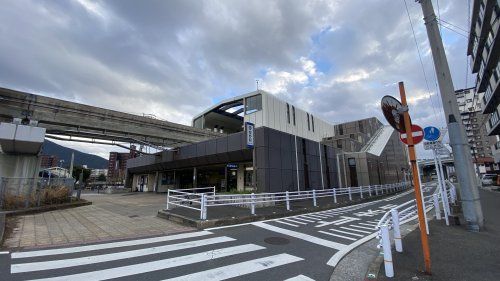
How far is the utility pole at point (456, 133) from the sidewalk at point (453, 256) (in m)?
0.65

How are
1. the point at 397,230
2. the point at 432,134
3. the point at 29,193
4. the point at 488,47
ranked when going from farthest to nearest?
→ the point at 488,47 → the point at 29,193 → the point at 432,134 → the point at 397,230

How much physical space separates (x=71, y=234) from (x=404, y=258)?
364 inches

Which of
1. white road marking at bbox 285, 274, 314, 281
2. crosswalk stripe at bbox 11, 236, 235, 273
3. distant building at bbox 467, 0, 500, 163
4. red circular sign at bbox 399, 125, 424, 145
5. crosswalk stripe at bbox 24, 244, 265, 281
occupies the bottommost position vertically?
white road marking at bbox 285, 274, 314, 281

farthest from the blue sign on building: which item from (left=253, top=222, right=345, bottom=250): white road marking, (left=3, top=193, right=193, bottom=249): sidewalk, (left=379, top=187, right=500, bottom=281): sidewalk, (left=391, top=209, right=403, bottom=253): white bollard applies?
(left=3, top=193, right=193, bottom=249): sidewalk

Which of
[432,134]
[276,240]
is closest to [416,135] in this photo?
[432,134]

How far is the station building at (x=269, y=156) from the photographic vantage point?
62.6ft

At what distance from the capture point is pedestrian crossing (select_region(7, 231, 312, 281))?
4512 millimetres

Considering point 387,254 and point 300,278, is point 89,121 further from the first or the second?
point 387,254

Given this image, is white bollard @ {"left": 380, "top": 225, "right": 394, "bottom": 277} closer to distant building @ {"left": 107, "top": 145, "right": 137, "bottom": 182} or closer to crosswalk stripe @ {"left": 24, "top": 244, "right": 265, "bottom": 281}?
crosswalk stripe @ {"left": 24, "top": 244, "right": 265, "bottom": 281}

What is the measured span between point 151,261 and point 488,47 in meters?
37.6

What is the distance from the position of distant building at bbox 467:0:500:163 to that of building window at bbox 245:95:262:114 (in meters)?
22.0

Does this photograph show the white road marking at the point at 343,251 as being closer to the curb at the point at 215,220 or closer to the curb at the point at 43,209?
the curb at the point at 215,220

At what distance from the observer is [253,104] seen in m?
28.3

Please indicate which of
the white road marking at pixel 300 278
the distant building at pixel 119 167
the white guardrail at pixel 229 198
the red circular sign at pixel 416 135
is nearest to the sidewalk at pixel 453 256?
the white road marking at pixel 300 278
